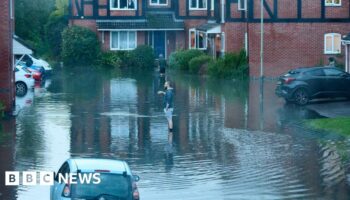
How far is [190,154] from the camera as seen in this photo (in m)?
25.3

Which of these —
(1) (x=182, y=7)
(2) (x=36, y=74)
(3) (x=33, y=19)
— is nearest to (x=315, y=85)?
(2) (x=36, y=74)

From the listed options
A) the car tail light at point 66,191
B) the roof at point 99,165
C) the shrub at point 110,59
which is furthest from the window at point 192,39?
the car tail light at point 66,191

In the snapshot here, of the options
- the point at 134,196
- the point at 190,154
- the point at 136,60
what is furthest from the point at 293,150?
the point at 136,60

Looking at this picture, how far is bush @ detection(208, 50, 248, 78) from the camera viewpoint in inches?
1969

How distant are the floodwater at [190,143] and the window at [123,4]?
22.0 m

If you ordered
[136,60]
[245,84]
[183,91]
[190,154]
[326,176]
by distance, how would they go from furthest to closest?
[136,60]
[245,84]
[183,91]
[190,154]
[326,176]

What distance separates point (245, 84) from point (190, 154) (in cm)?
2210

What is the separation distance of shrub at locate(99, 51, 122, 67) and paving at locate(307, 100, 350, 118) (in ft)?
87.7

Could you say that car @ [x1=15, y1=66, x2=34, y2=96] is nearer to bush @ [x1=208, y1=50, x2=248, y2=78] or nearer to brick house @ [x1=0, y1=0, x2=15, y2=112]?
brick house @ [x1=0, y1=0, x2=15, y2=112]

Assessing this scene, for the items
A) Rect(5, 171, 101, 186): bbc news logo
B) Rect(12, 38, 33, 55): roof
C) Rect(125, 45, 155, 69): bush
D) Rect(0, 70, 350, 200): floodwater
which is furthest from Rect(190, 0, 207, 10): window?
Rect(5, 171, 101, 186): bbc news logo

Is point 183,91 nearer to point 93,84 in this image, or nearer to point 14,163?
point 93,84

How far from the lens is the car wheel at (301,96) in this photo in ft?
122

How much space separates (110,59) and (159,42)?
4909 mm

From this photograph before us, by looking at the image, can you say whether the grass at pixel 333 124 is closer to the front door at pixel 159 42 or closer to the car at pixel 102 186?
the car at pixel 102 186
